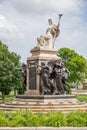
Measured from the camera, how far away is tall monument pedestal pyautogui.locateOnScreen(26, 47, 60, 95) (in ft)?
85.8

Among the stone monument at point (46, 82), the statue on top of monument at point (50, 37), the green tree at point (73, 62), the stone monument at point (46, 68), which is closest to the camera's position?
the stone monument at point (46, 82)

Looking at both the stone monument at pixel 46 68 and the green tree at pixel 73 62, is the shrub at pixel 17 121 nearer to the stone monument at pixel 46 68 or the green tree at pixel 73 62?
the stone monument at pixel 46 68

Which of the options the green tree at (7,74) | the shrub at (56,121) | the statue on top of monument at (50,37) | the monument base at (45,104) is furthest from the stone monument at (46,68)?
the green tree at (7,74)

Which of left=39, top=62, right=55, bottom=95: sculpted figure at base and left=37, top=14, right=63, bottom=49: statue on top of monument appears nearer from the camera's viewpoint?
left=39, top=62, right=55, bottom=95: sculpted figure at base

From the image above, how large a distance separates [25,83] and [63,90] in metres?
3.24

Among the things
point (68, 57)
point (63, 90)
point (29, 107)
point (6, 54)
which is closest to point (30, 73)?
point (63, 90)

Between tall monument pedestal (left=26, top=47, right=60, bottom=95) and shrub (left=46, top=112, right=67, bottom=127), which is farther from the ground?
tall monument pedestal (left=26, top=47, right=60, bottom=95)

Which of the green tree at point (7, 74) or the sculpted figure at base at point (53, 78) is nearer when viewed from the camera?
the sculpted figure at base at point (53, 78)

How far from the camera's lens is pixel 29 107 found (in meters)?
22.4

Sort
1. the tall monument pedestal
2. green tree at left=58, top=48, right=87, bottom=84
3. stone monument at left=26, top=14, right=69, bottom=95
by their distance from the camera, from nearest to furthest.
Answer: stone monument at left=26, top=14, right=69, bottom=95, the tall monument pedestal, green tree at left=58, top=48, right=87, bottom=84

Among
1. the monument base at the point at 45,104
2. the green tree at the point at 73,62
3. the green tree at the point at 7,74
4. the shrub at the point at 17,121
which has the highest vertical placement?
the green tree at the point at 73,62

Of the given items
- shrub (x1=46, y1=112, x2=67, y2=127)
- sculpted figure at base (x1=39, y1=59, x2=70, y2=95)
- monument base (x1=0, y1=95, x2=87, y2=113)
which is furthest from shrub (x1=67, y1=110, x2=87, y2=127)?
sculpted figure at base (x1=39, y1=59, x2=70, y2=95)

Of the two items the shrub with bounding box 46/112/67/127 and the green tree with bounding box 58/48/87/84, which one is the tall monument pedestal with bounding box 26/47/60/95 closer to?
the shrub with bounding box 46/112/67/127

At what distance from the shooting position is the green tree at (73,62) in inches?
3007
